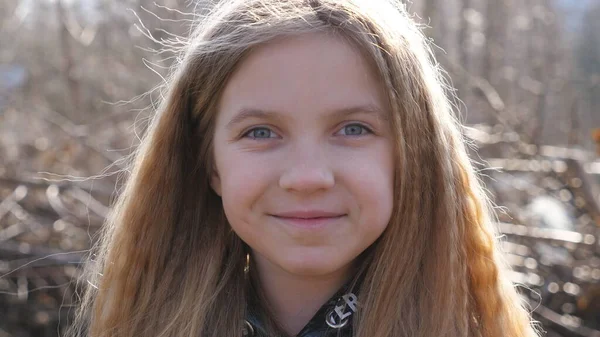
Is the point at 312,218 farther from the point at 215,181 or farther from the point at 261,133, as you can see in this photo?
the point at 215,181

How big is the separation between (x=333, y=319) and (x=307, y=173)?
1.20 ft

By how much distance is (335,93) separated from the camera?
1.57 metres

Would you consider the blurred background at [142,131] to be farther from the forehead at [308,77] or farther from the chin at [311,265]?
the chin at [311,265]

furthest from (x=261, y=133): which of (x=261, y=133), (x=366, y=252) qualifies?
(x=366, y=252)

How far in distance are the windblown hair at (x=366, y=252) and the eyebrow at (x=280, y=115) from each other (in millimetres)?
39

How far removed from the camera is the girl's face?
5.15ft

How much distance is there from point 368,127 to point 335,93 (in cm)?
11

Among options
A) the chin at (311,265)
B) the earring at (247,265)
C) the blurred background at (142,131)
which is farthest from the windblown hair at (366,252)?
the blurred background at (142,131)

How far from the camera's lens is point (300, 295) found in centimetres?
176

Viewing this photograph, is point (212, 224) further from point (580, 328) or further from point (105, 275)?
point (580, 328)

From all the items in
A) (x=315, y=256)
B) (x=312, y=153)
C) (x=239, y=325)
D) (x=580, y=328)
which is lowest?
(x=580, y=328)

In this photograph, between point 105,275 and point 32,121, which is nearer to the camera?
point 105,275

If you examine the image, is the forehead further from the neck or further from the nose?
the neck

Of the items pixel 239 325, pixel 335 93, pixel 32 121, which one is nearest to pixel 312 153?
pixel 335 93
